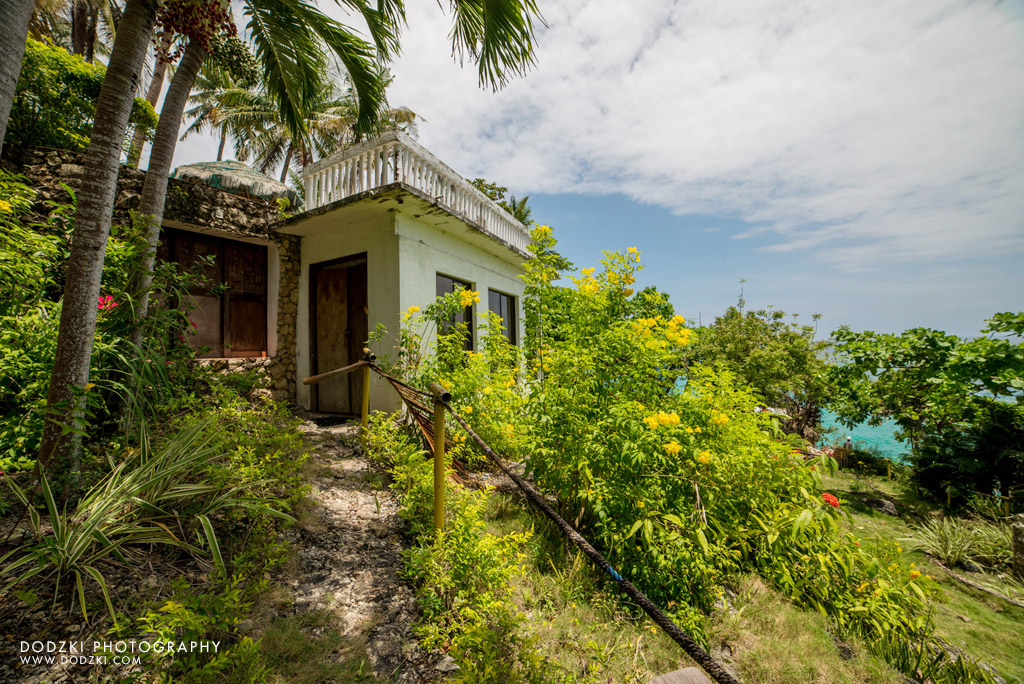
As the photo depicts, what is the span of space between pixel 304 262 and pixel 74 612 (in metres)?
5.32

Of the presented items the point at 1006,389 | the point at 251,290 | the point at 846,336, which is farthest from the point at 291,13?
the point at 1006,389

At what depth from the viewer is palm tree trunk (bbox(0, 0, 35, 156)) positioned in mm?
1789

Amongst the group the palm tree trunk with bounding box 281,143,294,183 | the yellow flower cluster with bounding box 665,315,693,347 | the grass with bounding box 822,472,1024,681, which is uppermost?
the palm tree trunk with bounding box 281,143,294,183

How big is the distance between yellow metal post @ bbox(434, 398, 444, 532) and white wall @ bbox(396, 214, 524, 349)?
1.97m

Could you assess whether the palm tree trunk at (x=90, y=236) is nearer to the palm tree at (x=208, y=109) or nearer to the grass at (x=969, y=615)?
the grass at (x=969, y=615)

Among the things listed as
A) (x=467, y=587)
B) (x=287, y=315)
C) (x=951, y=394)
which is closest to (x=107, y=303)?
(x=287, y=315)

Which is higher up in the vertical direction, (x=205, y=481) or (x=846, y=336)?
(x=846, y=336)

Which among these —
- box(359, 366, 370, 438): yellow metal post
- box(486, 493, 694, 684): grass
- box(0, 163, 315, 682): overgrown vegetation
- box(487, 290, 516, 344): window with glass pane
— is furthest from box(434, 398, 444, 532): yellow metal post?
box(487, 290, 516, 344): window with glass pane

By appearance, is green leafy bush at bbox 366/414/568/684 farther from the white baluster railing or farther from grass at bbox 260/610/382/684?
the white baluster railing

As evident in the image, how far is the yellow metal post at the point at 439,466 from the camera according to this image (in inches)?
91.4

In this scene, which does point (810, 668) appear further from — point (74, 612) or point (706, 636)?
point (74, 612)

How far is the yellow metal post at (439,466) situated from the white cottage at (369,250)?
106 inches

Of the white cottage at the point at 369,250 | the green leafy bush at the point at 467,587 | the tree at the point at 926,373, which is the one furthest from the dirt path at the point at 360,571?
the tree at the point at 926,373

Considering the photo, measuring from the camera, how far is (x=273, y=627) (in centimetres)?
187
